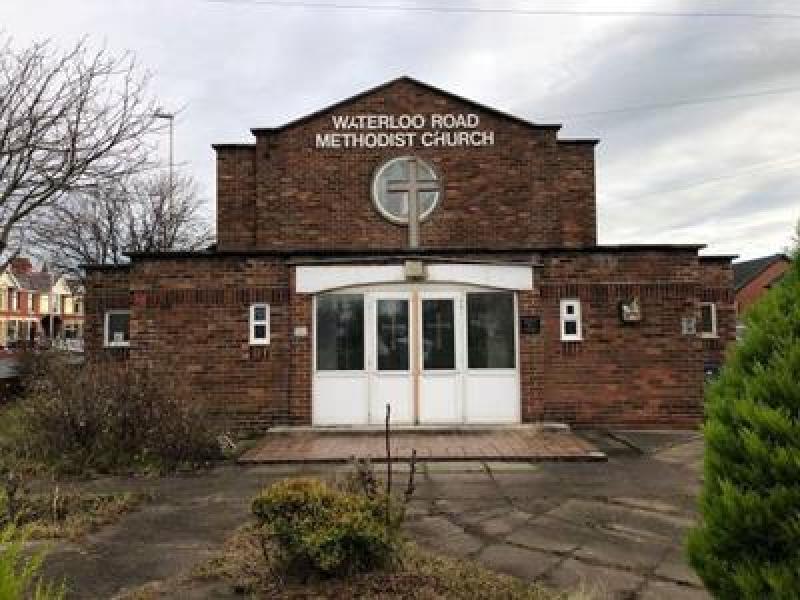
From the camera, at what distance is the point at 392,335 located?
10.9 metres

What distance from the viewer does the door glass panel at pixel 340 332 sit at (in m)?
10.9

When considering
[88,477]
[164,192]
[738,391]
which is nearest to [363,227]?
[88,477]

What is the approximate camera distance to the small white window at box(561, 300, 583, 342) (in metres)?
10.9

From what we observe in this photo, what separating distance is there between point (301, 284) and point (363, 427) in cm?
266

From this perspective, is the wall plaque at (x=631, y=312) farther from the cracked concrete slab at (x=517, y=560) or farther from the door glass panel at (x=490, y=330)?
the cracked concrete slab at (x=517, y=560)

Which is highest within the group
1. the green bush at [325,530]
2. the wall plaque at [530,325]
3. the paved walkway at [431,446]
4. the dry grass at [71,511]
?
the wall plaque at [530,325]

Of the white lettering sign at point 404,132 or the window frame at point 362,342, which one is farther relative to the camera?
the white lettering sign at point 404,132

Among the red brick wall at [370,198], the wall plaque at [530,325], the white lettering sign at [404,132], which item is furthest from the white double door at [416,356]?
the white lettering sign at [404,132]

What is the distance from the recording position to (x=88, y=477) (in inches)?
308

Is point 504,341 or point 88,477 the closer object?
point 88,477

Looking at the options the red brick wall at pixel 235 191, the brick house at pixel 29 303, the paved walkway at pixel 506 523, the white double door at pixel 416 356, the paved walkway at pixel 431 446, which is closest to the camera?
the paved walkway at pixel 506 523

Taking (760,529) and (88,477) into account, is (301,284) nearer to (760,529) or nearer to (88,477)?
(88,477)

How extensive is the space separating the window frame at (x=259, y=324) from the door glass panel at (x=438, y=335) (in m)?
2.68

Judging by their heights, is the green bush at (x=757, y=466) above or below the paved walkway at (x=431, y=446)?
above
